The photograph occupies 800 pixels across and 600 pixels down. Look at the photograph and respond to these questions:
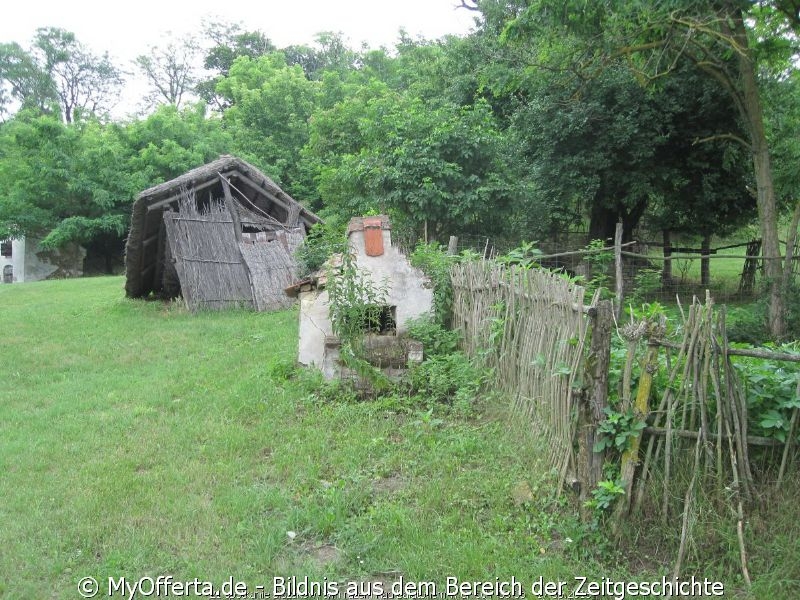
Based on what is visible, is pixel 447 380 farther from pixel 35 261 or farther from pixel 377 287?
pixel 35 261

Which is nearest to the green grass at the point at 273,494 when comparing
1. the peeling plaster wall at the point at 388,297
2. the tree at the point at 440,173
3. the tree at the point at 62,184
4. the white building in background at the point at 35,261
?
the peeling plaster wall at the point at 388,297

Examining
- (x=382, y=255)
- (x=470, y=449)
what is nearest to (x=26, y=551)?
(x=470, y=449)

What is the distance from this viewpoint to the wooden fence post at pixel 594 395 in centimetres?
344

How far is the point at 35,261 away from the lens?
27562 millimetres

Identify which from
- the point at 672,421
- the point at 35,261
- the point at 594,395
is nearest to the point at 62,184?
the point at 35,261

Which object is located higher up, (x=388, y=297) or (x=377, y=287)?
(x=377, y=287)

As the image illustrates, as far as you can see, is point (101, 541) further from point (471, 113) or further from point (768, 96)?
point (768, 96)

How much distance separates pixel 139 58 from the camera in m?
38.5

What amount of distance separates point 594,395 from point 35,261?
2987cm

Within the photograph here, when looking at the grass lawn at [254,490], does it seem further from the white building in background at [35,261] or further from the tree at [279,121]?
the white building in background at [35,261]

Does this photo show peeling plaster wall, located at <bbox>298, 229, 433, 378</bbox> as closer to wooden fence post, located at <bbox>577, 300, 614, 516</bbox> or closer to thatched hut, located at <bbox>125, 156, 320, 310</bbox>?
wooden fence post, located at <bbox>577, 300, 614, 516</bbox>

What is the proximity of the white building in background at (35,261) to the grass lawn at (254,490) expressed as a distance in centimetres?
2178

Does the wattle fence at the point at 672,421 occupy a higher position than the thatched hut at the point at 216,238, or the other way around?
the thatched hut at the point at 216,238

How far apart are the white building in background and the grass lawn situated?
2178 cm
